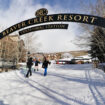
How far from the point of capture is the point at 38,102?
4.05m

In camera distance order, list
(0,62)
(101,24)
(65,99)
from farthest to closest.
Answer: (0,62), (101,24), (65,99)

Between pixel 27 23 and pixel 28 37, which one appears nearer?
pixel 27 23

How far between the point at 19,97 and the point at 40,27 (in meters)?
4.53

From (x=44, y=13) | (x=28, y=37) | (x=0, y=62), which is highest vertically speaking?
(x=28, y=37)

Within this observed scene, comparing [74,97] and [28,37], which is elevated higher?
[28,37]

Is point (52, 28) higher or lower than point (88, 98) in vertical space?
higher

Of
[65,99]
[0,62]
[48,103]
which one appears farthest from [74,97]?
[0,62]

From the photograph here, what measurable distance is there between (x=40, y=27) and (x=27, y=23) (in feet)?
2.88

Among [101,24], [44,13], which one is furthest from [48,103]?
[44,13]

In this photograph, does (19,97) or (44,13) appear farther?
(44,13)

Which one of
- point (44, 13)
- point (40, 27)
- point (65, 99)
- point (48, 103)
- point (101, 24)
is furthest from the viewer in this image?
point (40, 27)

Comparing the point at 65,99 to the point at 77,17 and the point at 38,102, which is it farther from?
the point at 77,17

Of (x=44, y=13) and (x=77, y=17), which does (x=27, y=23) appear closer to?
(x=44, y=13)

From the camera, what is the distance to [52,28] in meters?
7.04
